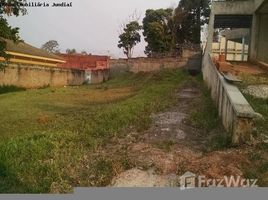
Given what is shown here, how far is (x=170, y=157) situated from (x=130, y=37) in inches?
1214

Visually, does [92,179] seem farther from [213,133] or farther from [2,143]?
[213,133]

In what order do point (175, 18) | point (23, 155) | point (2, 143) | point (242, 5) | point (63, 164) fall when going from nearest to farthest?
point (63, 164), point (23, 155), point (2, 143), point (242, 5), point (175, 18)

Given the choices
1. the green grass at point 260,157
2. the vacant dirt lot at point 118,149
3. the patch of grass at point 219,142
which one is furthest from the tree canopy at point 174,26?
the patch of grass at point 219,142

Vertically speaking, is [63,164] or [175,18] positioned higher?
[175,18]

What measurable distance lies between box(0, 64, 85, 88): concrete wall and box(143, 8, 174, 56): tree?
6.84 m

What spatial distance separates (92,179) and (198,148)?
239 cm

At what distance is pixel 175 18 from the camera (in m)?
34.3

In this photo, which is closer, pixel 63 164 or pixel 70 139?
pixel 63 164

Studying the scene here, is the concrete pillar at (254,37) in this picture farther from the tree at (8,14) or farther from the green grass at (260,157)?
the tree at (8,14)

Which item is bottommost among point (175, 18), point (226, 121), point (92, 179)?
point (92, 179)

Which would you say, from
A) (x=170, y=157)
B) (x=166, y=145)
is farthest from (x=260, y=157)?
(x=166, y=145)

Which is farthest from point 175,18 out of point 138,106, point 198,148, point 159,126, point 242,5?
point 198,148

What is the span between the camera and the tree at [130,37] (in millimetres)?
37156

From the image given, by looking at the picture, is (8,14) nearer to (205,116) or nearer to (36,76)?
(205,116)
